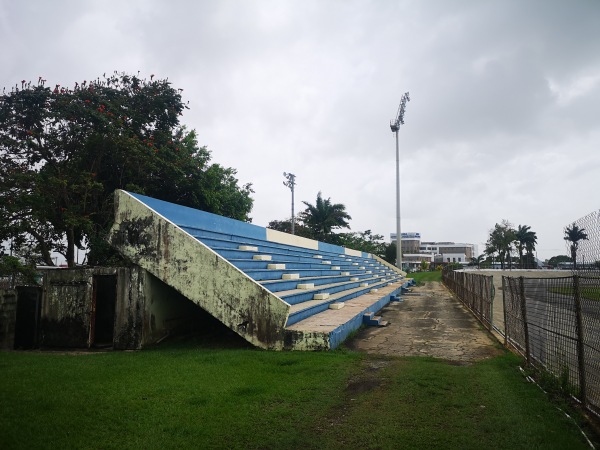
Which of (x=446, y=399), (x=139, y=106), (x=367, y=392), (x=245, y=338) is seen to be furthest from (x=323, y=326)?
(x=139, y=106)

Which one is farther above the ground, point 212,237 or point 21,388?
A: point 212,237

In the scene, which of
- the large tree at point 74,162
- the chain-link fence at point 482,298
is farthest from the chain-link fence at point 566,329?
the large tree at point 74,162

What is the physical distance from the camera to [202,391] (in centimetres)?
402

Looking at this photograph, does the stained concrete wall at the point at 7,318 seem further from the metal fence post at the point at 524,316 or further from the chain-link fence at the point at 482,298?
the chain-link fence at the point at 482,298

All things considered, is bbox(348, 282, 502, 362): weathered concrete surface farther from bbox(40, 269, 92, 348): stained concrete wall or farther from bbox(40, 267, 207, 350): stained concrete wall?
bbox(40, 269, 92, 348): stained concrete wall

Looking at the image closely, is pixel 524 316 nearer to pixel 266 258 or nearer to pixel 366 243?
pixel 266 258

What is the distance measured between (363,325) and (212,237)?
3956mm

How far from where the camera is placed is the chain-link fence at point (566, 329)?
346 centimetres

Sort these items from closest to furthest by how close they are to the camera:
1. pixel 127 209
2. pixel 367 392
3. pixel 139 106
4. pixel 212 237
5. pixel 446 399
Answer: pixel 446 399 → pixel 367 392 → pixel 127 209 → pixel 212 237 → pixel 139 106

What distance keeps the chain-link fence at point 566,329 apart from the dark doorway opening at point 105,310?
7.01 m

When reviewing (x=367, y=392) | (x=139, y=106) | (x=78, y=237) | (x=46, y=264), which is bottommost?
(x=367, y=392)

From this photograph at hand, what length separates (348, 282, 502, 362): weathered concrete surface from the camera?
6231 millimetres

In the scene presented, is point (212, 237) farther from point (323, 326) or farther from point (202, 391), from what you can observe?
point (202, 391)

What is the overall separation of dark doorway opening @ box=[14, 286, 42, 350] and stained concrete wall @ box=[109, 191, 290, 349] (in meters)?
1.76
